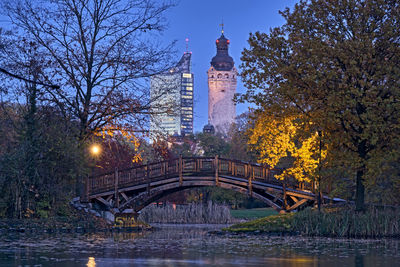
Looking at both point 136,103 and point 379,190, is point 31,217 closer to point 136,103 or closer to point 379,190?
point 136,103

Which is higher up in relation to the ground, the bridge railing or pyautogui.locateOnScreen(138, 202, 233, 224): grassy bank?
the bridge railing

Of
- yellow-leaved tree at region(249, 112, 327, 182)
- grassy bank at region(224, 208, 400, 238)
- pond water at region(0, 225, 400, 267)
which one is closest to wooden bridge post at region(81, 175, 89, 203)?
yellow-leaved tree at region(249, 112, 327, 182)

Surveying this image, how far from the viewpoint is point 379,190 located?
30.1 metres

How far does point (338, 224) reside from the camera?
80.8 feet

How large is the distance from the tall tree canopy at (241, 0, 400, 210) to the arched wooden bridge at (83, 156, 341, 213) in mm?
5921

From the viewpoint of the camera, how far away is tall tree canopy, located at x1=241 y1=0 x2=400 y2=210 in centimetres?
2377

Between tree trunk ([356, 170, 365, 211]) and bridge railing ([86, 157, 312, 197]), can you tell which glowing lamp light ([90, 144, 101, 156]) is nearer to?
bridge railing ([86, 157, 312, 197])

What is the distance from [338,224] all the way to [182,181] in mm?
10951

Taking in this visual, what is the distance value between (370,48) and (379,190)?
9328 mm

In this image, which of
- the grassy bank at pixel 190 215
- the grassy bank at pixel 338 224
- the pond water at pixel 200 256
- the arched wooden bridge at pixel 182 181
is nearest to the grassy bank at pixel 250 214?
the grassy bank at pixel 190 215

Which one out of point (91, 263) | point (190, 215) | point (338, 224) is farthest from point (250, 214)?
point (91, 263)

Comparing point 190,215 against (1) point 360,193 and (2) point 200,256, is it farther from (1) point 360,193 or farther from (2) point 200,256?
(2) point 200,256

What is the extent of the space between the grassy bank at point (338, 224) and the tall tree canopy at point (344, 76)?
4.43 ft

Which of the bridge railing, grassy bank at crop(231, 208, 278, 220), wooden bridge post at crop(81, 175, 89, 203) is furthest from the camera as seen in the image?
grassy bank at crop(231, 208, 278, 220)
